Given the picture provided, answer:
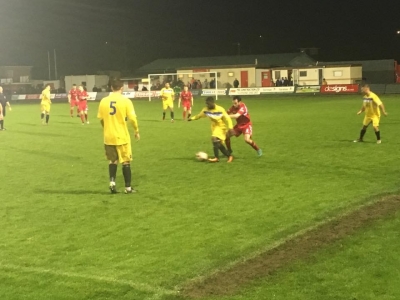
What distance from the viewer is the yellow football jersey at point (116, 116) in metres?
10.0

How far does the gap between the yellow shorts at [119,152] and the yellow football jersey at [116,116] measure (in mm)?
119

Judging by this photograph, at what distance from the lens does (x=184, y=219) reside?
28.0 feet

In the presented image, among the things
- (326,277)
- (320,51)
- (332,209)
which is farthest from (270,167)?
(320,51)

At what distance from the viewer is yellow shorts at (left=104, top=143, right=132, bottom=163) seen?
10203mm

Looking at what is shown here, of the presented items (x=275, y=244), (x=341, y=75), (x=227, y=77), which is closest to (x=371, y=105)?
(x=275, y=244)

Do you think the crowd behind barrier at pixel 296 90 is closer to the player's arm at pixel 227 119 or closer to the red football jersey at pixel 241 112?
the red football jersey at pixel 241 112

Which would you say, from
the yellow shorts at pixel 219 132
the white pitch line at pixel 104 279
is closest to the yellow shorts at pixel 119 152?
the white pitch line at pixel 104 279

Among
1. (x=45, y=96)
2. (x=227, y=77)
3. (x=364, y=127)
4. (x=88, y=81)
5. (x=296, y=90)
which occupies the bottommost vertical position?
(x=364, y=127)

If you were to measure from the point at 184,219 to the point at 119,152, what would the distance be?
2.37m

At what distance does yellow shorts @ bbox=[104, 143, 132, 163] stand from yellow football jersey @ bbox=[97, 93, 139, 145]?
0.39 feet

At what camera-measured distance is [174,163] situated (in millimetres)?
14266

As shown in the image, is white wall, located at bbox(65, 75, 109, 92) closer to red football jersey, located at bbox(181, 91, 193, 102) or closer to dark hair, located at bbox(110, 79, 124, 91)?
red football jersey, located at bbox(181, 91, 193, 102)

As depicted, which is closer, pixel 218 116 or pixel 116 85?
pixel 116 85

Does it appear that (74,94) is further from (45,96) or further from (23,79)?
(23,79)
